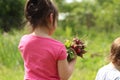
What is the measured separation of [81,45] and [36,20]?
0.46 metres

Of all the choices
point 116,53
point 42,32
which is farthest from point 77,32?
point 42,32

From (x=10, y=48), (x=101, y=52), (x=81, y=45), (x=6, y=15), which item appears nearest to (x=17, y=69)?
(x=10, y=48)

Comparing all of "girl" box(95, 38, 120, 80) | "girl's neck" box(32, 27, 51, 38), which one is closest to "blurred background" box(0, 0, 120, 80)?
"girl's neck" box(32, 27, 51, 38)

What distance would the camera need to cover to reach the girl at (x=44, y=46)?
3.45m

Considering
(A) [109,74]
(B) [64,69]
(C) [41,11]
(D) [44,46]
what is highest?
(C) [41,11]

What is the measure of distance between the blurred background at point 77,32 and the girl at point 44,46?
0.57 feet

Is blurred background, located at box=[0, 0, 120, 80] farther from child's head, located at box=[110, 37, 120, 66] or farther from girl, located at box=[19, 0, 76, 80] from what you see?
child's head, located at box=[110, 37, 120, 66]

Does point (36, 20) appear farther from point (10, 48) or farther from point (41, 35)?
point (10, 48)

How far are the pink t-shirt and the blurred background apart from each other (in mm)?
203

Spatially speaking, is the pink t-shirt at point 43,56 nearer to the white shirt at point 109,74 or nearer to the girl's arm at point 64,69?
the girl's arm at point 64,69

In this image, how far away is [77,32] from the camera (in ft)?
43.3

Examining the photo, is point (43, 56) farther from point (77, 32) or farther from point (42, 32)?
point (77, 32)

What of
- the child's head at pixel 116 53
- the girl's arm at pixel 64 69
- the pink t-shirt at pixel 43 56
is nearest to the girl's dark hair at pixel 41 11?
the pink t-shirt at pixel 43 56

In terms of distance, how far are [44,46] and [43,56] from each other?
3.1 inches
